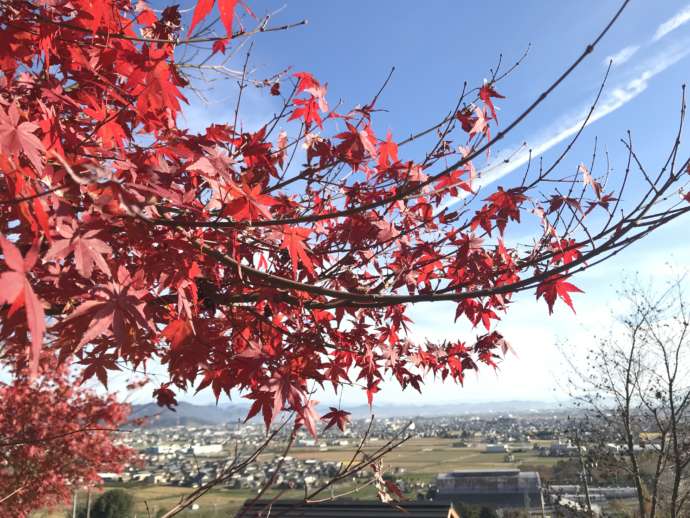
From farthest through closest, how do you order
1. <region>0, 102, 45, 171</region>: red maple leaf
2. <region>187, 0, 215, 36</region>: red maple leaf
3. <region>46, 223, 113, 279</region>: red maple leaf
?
1. <region>187, 0, 215, 36</region>: red maple leaf
2. <region>0, 102, 45, 171</region>: red maple leaf
3. <region>46, 223, 113, 279</region>: red maple leaf

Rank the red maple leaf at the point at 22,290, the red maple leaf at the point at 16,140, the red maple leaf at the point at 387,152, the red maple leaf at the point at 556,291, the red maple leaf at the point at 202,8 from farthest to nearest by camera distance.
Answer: the red maple leaf at the point at 387,152 < the red maple leaf at the point at 556,291 < the red maple leaf at the point at 202,8 < the red maple leaf at the point at 16,140 < the red maple leaf at the point at 22,290

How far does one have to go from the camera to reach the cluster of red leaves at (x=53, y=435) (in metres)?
9.26

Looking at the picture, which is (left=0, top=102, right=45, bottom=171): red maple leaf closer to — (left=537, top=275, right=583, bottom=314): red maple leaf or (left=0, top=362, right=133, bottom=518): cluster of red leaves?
(left=537, top=275, right=583, bottom=314): red maple leaf

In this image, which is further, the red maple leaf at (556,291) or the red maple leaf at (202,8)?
the red maple leaf at (556,291)

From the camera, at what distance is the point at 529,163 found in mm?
2326

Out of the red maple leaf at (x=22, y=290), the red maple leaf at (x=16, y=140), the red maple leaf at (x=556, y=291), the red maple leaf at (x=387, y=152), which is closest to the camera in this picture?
the red maple leaf at (x=22, y=290)

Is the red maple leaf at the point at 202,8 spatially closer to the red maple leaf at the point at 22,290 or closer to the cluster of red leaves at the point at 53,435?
the red maple leaf at the point at 22,290

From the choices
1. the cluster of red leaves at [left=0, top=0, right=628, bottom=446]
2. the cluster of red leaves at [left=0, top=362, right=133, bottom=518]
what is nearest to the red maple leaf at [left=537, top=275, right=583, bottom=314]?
the cluster of red leaves at [left=0, top=0, right=628, bottom=446]

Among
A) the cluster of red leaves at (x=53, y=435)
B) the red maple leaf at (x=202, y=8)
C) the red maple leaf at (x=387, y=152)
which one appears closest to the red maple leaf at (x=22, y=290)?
the red maple leaf at (x=202, y=8)

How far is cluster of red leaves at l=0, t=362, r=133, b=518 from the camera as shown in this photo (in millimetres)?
9258

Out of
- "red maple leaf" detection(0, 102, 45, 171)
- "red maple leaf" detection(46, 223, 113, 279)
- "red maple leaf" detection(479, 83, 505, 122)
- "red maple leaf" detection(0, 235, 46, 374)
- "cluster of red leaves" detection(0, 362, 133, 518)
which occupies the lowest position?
"cluster of red leaves" detection(0, 362, 133, 518)

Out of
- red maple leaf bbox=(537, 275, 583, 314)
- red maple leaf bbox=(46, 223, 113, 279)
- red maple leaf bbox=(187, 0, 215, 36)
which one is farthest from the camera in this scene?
red maple leaf bbox=(537, 275, 583, 314)

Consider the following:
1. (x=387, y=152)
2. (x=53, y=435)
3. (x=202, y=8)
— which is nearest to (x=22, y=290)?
(x=202, y=8)

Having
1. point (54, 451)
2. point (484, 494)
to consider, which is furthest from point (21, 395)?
point (484, 494)
